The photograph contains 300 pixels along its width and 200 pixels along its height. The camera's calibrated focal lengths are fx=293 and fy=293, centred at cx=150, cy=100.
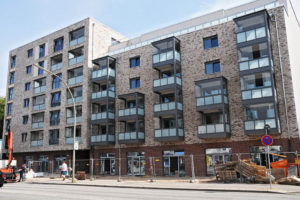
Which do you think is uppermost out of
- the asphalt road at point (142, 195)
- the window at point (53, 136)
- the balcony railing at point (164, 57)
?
the balcony railing at point (164, 57)

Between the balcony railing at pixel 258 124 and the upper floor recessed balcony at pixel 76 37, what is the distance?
70.9 feet

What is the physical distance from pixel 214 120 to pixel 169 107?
4173mm

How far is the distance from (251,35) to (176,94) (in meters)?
7.98

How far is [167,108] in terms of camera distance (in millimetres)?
26875

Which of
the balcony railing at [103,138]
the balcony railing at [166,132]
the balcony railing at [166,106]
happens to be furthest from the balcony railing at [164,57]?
the balcony railing at [103,138]

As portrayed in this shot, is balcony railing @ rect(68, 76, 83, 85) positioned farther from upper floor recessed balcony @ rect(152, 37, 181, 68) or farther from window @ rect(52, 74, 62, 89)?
upper floor recessed balcony @ rect(152, 37, 181, 68)

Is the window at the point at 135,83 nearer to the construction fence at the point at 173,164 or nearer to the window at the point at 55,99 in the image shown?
the construction fence at the point at 173,164

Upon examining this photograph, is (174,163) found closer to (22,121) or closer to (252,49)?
(252,49)

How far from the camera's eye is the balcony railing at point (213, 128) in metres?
23.6

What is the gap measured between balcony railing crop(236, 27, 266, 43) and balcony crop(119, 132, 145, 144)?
Answer: 41.1 feet

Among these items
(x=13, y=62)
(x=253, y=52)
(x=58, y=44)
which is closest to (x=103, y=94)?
(x=58, y=44)

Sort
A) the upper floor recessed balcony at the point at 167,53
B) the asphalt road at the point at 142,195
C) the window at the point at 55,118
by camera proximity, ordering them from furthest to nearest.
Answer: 1. the window at the point at 55,118
2. the upper floor recessed balcony at the point at 167,53
3. the asphalt road at the point at 142,195

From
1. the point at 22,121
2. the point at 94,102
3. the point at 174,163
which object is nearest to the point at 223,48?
the point at 174,163

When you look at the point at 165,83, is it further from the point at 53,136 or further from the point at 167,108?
the point at 53,136
